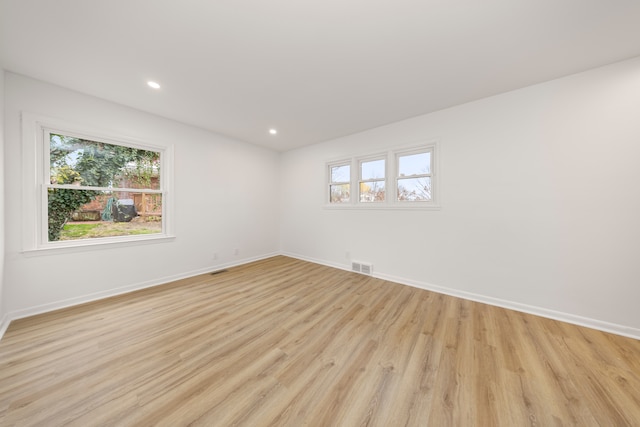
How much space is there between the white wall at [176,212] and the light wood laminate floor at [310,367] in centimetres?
38

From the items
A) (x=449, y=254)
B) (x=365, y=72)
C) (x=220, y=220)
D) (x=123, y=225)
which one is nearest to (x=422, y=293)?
(x=449, y=254)

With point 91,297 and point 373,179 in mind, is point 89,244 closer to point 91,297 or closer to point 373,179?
point 91,297

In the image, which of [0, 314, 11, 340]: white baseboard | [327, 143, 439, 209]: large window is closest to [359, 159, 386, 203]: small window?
[327, 143, 439, 209]: large window

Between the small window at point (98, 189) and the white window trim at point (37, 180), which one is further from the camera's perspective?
the small window at point (98, 189)

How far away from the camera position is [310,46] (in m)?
1.83

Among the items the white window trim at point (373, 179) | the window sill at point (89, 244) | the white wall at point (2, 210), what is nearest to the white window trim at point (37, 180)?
the window sill at point (89, 244)

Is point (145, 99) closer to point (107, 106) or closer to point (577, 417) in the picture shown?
point (107, 106)

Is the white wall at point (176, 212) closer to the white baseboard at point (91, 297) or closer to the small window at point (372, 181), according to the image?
the white baseboard at point (91, 297)

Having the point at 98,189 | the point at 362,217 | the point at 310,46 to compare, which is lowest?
the point at 362,217

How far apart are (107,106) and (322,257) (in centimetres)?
417

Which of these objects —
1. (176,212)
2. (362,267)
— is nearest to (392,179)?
(362,267)

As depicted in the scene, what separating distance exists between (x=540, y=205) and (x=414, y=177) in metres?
1.50

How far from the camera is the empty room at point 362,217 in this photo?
55.8 inches

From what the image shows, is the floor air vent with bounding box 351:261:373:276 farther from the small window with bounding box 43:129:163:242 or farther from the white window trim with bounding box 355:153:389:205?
the small window with bounding box 43:129:163:242
